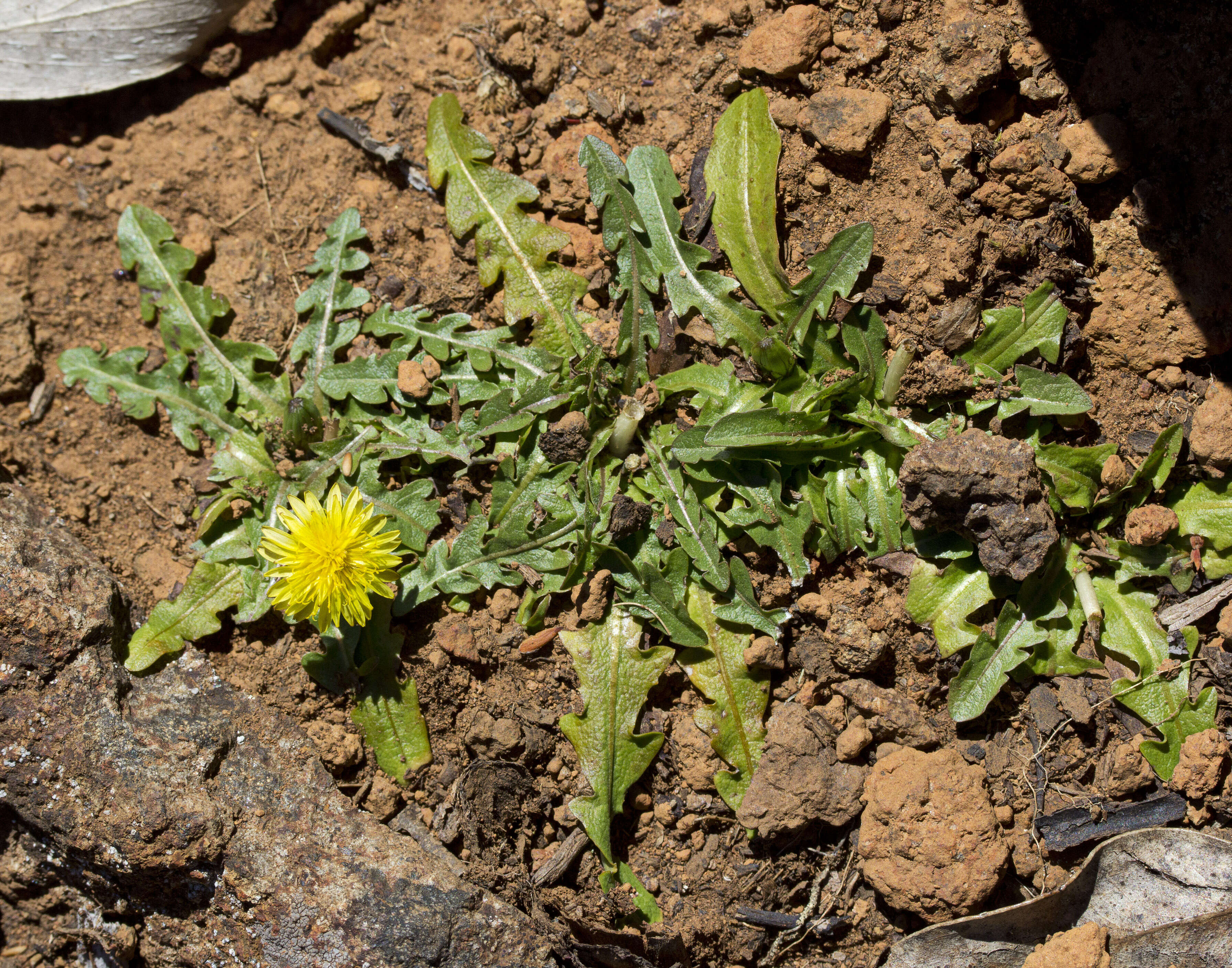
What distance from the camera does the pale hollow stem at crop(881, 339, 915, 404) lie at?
322 cm

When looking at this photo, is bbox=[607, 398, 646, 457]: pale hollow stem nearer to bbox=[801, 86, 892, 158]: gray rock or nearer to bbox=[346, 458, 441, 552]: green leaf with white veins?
bbox=[346, 458, 441, 552]: green leaf with white veins

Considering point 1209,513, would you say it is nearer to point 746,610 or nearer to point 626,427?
point 746,610

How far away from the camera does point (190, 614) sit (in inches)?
137

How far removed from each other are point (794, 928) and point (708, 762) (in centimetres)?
66

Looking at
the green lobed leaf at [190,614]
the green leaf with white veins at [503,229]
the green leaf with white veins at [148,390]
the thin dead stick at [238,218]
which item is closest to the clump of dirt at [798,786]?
the green leaf with white veins at [503,229]

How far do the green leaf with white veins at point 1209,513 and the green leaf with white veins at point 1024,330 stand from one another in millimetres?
708

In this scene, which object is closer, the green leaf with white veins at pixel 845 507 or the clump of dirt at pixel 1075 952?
the clump of dirt at pixel 1075 952

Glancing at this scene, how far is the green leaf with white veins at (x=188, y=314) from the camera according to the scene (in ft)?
12.4

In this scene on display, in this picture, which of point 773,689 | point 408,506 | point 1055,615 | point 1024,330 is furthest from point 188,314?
point 1055,615

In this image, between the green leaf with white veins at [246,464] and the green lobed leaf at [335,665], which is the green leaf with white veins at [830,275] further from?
the green leaf with white veins at [246,464]

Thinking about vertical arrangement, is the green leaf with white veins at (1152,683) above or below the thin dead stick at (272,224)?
below

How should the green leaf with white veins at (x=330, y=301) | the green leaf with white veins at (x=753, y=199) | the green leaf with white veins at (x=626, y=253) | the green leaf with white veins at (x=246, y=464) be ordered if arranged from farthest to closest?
1. the green leaf with white veins at (x=330, y=301)
2. the green leaf with white veins at (x=246, y=464)
3. the green leaf with white veins at (x=626, y=253)
4. the green leaf with white veins at (x=753, y=199)

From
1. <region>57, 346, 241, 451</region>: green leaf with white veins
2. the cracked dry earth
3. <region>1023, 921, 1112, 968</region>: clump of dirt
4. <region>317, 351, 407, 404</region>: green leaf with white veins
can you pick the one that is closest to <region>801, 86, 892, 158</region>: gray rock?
the cracked dry earth

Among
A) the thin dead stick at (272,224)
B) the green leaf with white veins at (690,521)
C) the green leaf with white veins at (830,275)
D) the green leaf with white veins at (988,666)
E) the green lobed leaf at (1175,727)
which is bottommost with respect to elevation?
the green lobed leaf at (1175,727)
